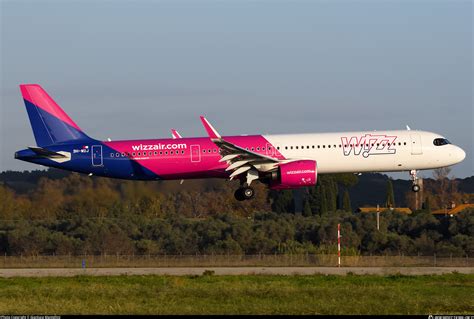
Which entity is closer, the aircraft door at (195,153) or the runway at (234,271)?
the runway at (234,271)

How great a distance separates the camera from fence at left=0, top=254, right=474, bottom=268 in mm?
58000

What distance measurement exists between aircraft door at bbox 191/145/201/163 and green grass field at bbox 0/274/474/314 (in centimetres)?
1078

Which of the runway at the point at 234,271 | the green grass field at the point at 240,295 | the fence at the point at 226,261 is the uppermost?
the fence at the point at 226,261

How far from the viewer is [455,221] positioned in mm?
78375

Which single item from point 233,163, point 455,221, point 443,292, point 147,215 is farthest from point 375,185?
point 443,292

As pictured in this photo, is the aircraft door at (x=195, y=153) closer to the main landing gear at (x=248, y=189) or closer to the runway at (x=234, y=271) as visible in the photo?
the main landing gear at (x=248, y=189)

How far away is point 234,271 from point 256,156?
6905 mm

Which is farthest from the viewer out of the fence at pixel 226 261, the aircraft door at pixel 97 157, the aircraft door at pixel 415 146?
the fence at pixel 226 261

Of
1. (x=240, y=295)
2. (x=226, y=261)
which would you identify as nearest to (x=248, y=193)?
(x=226, y=261)

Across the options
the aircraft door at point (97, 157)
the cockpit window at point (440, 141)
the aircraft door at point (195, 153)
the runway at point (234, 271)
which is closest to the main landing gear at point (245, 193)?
the aircraft door at point (195, 153)

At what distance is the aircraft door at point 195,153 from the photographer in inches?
2201

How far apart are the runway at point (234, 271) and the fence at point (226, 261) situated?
265 cm

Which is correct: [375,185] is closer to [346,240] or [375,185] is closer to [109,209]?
[346,240]

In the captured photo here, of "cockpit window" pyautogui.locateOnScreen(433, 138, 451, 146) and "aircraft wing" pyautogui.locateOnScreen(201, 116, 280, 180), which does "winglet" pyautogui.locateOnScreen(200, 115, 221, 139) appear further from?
"cockpit window" pyautogui.locateOnScreen(433, 138, 451, 146)
